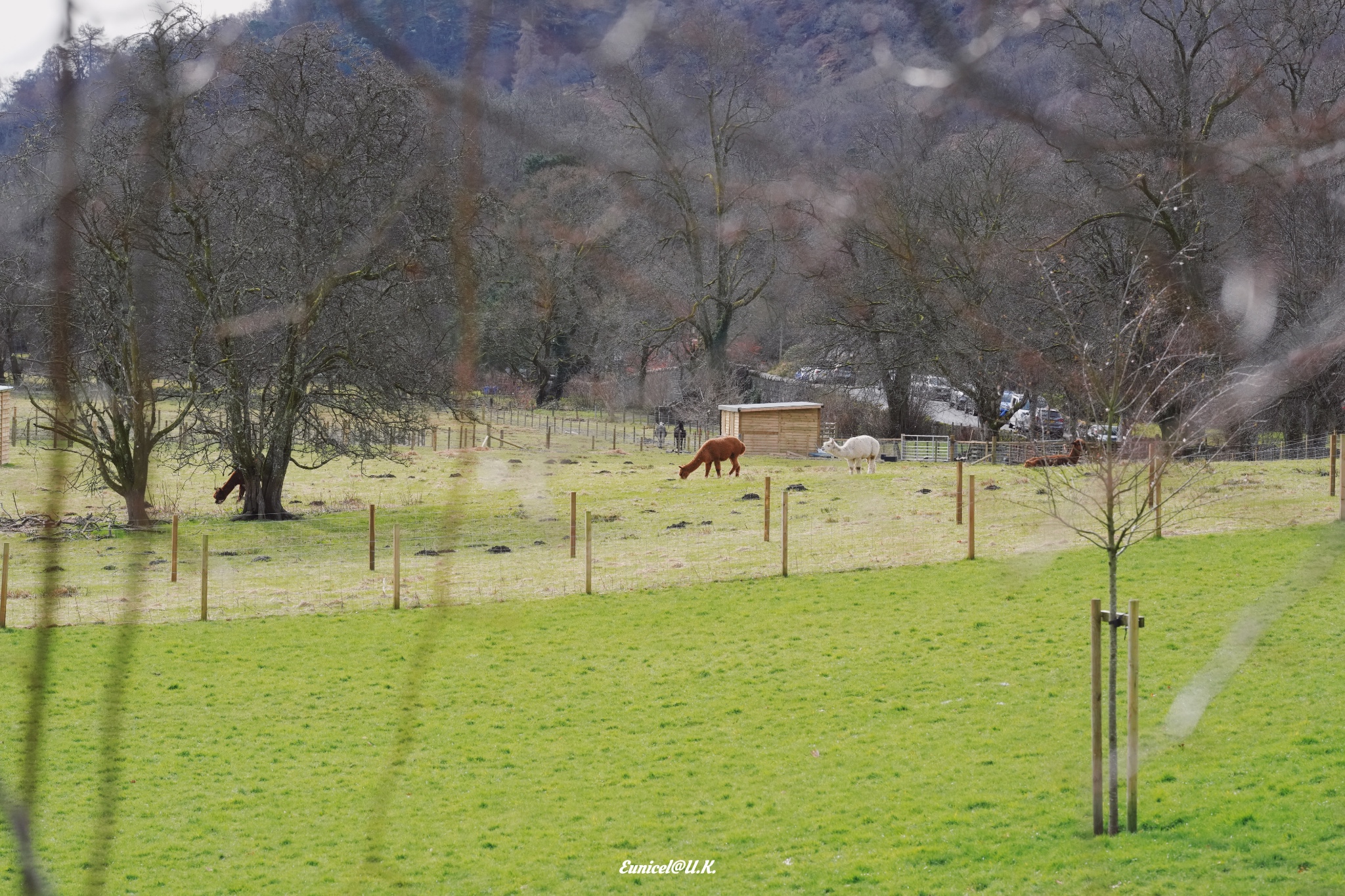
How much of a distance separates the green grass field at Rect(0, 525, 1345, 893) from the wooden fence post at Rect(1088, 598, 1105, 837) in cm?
19

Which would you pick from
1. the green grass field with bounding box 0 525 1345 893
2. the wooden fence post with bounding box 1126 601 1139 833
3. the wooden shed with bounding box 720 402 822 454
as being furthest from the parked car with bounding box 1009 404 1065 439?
the wooden fence post with bounding box 1126 601 1139 833

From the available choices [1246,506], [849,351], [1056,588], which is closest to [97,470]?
[1056,588]

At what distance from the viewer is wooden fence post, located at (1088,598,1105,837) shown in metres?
8.15

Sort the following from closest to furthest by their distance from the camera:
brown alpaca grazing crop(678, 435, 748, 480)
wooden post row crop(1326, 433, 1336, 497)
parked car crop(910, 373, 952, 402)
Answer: wooden post row crop(1326, 433, 1336, 497)
brown alpaca grazing crop(678, 435, 748, 480)
parked car crop(910, 373, 952, 402)

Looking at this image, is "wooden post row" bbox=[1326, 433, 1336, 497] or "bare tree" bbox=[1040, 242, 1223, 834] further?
"wooden post row" bbox=[1326, 433, 1336, 497]

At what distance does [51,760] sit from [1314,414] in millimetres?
20722

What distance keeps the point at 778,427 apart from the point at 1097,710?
31.0 m

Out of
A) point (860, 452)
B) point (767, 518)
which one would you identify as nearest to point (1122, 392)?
point (767, 518)

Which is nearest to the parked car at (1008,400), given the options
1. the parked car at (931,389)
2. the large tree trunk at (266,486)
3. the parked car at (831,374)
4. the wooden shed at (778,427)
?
the parked car at (931,389)

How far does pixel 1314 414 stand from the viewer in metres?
24.1

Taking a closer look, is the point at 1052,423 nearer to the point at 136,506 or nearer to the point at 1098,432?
the point at 136,506

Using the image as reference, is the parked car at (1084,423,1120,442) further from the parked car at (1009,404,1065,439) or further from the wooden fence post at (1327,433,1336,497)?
the parked car at (1009,404,1065,439)

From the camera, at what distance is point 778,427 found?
39250 mm

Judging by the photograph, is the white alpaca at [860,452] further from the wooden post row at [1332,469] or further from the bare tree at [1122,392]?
the bare tree at [1122,392]
